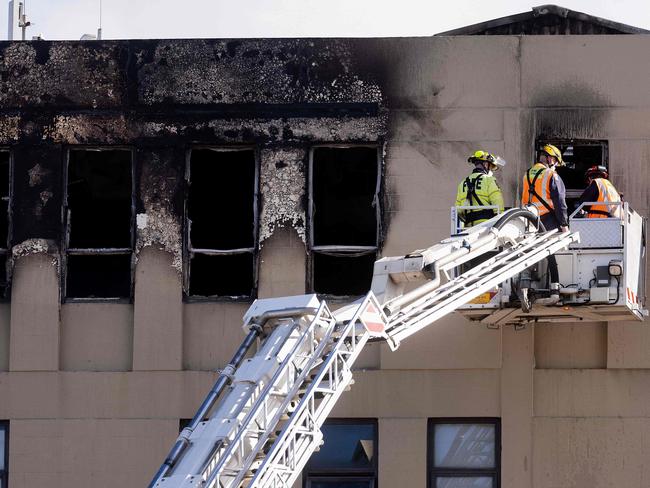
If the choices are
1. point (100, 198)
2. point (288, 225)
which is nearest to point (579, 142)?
point (288, 225)

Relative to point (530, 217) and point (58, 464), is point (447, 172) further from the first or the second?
point (58, 464)

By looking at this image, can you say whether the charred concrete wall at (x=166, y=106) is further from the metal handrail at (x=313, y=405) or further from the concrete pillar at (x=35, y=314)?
the metal handrail at (x=313, y=405)

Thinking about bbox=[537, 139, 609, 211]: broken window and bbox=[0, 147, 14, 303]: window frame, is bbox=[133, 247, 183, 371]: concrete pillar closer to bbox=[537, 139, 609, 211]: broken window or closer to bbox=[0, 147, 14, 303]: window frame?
bbox=[0, 147, 14, 303]: window frame

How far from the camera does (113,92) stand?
74.7ft

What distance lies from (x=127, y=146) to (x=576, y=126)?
5435 mm

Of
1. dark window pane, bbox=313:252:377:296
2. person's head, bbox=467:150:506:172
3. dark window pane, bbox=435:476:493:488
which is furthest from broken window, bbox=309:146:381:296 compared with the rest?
dark window pane, bbox=435:476:493:488

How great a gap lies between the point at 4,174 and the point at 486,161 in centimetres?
636

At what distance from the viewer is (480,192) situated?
20.0m

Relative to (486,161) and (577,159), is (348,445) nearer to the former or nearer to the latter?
(486,161)

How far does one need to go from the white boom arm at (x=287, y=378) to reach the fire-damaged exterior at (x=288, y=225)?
4.63 m

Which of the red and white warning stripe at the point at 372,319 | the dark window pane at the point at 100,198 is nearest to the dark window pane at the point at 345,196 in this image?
the dark window pane at the point at 100,198

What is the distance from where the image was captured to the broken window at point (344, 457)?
21984mm

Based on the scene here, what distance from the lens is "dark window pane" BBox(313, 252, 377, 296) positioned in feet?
74.5

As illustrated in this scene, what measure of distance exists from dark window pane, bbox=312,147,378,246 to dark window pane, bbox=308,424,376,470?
2.26 metres
